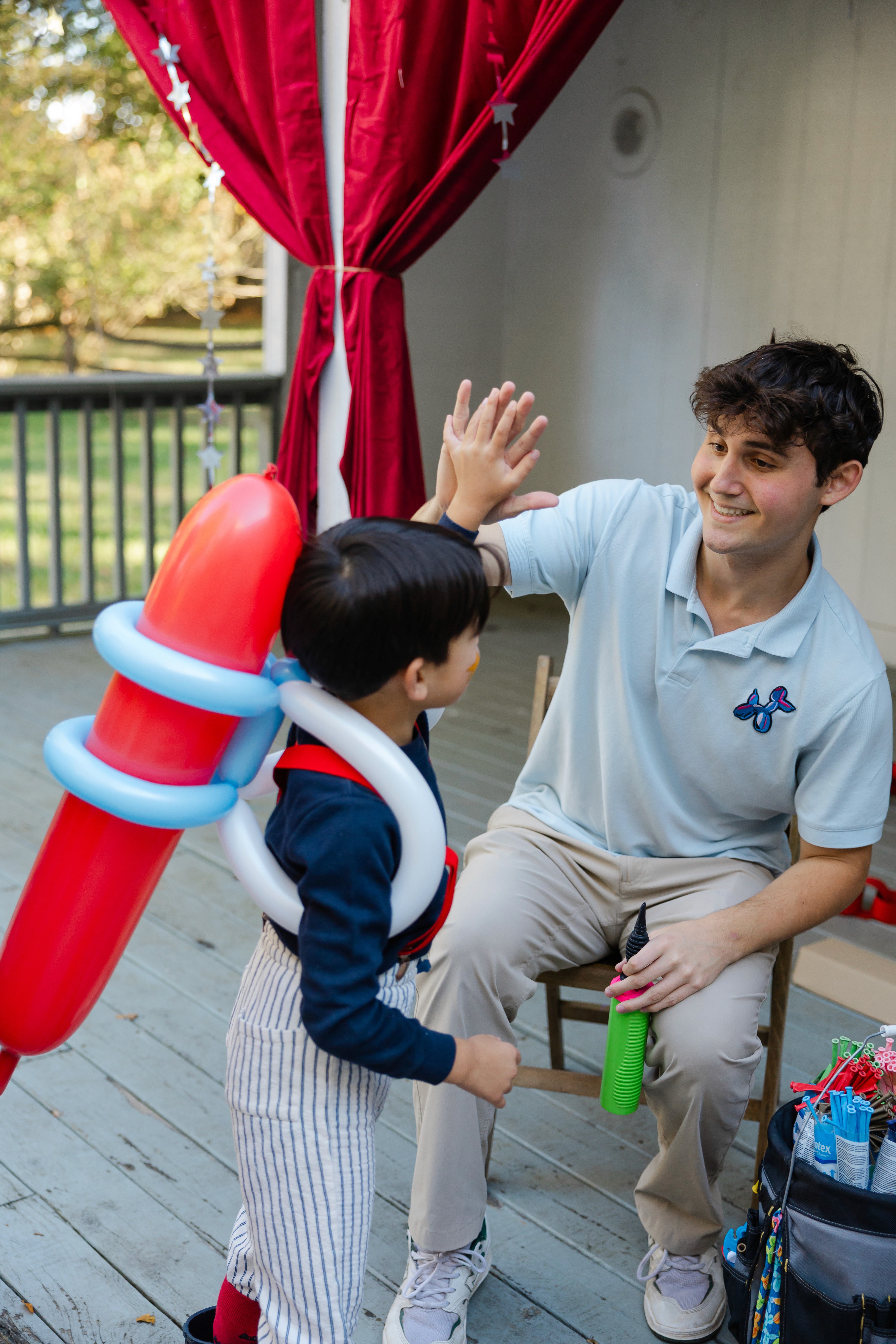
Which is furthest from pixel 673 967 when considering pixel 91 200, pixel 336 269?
pixel 91 200

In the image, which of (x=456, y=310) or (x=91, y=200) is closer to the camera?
(x=91, y=200)

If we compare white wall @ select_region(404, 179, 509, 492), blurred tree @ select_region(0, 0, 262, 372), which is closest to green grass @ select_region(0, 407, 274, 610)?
blurred tree @ select_region(0, 0, 262, 372)

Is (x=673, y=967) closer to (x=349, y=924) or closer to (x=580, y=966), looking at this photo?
(x=580, y=966)

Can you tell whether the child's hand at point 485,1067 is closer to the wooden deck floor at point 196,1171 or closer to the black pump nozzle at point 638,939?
the black pump nozzle at point 638,939

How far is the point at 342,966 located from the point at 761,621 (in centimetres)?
75

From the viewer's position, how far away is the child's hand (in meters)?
1.01

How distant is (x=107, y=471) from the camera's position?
18.1 feet

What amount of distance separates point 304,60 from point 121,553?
197cm

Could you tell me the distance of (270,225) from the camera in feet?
11.6

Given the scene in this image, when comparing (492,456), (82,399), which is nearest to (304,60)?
(82,399)

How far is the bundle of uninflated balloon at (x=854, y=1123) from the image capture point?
1.15 metres

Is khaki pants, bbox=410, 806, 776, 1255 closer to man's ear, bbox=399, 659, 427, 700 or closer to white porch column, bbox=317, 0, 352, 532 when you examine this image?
man's ear, bbox=399, 659, 427, 700

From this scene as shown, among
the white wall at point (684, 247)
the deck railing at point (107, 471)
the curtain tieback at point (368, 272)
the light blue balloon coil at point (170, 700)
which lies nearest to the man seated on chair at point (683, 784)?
the light blue balloon coil at point (170, 700)

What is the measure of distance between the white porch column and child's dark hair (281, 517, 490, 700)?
233 centimetres
